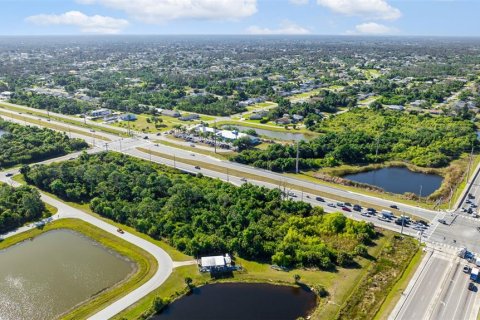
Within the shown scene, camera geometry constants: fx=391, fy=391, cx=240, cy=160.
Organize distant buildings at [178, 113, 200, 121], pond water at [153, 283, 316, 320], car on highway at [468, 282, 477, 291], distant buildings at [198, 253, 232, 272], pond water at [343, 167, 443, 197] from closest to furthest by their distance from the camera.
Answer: pond water at [153, 283, 316, 320] → car on highway at [468, 282, 477, 291] → distant buildings at [198, 253, 232, 272] → pond water at [343, 167, 443, 197] → distant buildings at [178, 113, 200, 121]

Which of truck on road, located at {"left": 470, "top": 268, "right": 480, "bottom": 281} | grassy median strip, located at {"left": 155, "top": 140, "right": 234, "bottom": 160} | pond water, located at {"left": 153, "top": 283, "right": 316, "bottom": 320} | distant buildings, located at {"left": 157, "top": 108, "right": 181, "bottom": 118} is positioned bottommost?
pond water, located at {"left": 153, "top": 283, "right": 316, "bottom": 320}

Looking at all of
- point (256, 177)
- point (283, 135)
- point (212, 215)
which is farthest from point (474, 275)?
→ point (283, 135)

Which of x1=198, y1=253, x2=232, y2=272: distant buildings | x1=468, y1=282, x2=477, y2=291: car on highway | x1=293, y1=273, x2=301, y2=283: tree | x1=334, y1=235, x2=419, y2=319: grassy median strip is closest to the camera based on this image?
x1=334, y1=235, x2=419, y2=319: grassy median strip

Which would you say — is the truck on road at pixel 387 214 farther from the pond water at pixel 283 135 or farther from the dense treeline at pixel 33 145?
the dense treeline at pixel 33 145

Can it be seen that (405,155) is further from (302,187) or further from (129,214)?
(129,214)

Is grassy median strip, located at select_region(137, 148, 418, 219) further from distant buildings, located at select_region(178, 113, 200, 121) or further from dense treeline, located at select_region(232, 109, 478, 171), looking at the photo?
distant buildings, located at select_region(178, 113, 200, 121)

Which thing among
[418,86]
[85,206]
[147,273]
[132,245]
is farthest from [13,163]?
[418,86]

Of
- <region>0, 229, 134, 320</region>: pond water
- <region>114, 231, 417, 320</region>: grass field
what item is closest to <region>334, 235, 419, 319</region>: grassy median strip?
<region>114, 231, 417, 320</region>: grass field

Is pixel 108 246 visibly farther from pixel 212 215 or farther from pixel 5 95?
pixel 5 95
